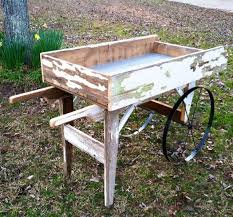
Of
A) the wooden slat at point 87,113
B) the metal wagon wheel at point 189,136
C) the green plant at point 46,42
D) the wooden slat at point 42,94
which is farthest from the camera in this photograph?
the green plant at point 46,42

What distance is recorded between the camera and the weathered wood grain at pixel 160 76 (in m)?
2.18

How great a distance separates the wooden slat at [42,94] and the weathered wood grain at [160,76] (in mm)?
688

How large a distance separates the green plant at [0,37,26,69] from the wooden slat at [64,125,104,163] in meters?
2.18

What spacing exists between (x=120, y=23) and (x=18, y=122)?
528cm

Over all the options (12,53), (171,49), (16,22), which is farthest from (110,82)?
(16,22)

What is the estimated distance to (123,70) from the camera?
237 centimetres

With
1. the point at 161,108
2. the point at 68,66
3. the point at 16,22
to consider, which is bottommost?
the point at 161,108

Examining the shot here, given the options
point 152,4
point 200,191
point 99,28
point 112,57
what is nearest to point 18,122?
point 112,57

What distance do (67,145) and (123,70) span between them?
39.0 inches

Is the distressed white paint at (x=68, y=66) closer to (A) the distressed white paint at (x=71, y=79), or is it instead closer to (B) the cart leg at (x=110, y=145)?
(A) the distressed white paint at (x=71, y=79)

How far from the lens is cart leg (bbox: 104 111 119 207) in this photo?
7.73 feet

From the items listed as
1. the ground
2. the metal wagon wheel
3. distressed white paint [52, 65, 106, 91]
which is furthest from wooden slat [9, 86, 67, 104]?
the metal wagon wheel

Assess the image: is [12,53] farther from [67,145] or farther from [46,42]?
[67,145]

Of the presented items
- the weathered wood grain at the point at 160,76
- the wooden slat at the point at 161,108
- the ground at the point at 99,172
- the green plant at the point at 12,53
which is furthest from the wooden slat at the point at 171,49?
the green plant at the point at 12,53
